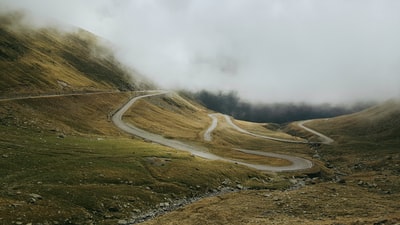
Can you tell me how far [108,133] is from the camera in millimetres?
147000

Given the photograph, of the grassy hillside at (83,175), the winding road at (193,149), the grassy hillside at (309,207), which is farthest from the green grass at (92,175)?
the winding road at (193,149)

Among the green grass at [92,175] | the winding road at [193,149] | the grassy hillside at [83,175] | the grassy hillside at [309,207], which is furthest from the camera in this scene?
the winding road at [193,149]

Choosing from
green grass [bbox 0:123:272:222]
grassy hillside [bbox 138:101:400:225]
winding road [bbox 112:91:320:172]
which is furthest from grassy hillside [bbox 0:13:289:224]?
winding road [bbox 112:91:320:172]

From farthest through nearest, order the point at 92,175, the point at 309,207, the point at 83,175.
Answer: the point at 92,175 < the point at 83,175 < the point at 309,207

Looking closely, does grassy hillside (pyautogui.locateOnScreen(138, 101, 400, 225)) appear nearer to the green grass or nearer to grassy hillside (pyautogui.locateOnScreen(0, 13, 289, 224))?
grassy hillside (pyautogui.locateOnScreen(0, 13, 289, 224))

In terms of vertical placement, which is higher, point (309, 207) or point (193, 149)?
point (309, 207)

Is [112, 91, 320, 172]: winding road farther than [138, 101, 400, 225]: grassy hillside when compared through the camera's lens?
Yes

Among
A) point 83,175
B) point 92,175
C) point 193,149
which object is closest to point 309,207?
point 92,175

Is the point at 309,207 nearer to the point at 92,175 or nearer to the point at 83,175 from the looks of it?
the point at 92,175

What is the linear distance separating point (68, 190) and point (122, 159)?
86.4ft

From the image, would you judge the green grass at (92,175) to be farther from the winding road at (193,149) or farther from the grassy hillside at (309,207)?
the winding road at (193,149)

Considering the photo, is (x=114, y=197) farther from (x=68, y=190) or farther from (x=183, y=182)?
(x=183, y=182)

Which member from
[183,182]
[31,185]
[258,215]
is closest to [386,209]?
[258,215]

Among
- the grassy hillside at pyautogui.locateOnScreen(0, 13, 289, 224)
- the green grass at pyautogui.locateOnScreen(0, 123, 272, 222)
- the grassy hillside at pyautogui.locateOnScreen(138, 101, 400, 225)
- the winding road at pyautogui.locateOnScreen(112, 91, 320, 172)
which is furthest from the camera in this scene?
the winding road at pyautogui.locateOnScreen(112, 91, 320, 172)
